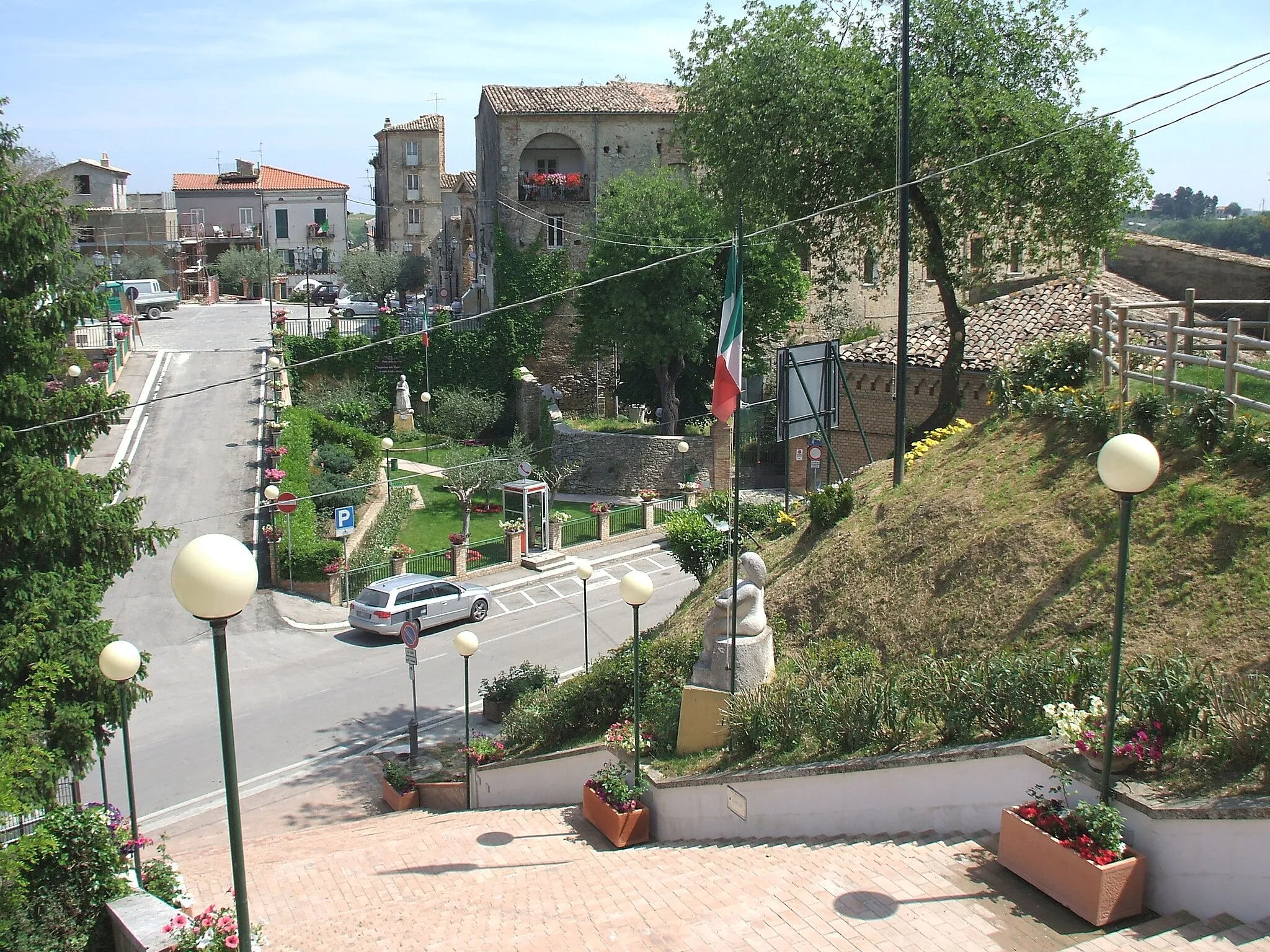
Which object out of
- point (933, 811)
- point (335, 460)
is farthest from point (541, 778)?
point (335, 460)

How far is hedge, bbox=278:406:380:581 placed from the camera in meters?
25.1

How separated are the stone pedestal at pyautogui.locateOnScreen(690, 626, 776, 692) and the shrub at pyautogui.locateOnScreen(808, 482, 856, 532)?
3.79 m

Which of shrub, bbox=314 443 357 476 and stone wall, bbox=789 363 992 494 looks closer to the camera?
stone wall, bbox=789 363 992 494

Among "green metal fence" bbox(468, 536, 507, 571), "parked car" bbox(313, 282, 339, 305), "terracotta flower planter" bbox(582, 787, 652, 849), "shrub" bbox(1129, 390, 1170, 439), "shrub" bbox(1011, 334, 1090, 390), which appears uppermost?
"parked car" bbox(313, 282, 339, 305)

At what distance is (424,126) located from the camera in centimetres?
7350

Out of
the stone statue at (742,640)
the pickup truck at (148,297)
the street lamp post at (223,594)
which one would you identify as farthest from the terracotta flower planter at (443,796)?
the pickup truck at (148,297)

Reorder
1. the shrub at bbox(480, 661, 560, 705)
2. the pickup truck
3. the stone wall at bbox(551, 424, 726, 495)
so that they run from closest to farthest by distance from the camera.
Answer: the shrub at bbox(480, 661, 560, 705)
the stone wall at bbox(551, 424, 726, 495)
the pickup truck

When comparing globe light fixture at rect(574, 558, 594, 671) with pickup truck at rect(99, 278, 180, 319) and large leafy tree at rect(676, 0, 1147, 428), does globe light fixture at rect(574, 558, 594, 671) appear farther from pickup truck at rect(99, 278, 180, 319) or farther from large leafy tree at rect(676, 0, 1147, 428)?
pickup truck at rect(99, 278, 180, 319)

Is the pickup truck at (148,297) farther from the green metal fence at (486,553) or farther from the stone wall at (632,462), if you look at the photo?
the green metal fence at (486,553)

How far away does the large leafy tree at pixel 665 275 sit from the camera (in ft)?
111

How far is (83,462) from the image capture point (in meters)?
31.1

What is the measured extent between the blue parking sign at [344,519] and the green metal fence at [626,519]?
788 centimetres

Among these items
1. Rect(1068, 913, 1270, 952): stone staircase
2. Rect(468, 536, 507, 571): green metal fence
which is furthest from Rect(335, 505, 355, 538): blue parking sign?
Rect(1068, 913, 1270, 952): stone staircase

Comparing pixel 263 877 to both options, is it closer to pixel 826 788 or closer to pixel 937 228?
pixel 826 788
